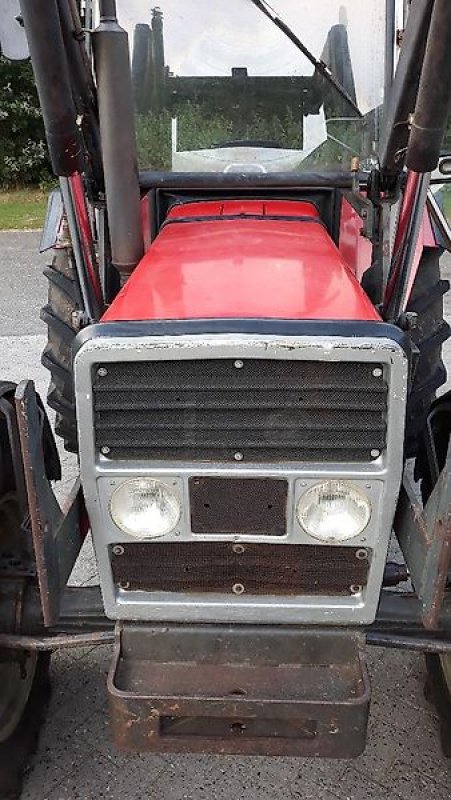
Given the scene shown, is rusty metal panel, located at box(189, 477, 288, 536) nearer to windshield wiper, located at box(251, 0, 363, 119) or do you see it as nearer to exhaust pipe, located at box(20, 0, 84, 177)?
exhaust pipe, located at box(20, 0, 84, 177)

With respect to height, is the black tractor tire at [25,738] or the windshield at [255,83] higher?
the windshield at [255,83]

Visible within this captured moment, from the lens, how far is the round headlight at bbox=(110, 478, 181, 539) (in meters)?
2.03

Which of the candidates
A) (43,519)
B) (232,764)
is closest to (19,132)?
(232,764)

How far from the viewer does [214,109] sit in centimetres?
307

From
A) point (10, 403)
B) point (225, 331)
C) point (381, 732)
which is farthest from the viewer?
point (381, 732)

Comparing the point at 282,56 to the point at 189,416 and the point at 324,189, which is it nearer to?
the point at 324,189

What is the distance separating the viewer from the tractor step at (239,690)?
1998mm

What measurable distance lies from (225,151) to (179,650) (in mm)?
1698

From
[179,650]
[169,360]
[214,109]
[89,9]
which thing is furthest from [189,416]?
[89,9]

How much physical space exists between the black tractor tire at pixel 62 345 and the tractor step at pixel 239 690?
1375mm

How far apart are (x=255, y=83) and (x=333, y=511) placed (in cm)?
167

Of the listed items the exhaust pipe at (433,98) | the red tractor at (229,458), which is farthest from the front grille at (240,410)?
the exhaust pipe at (433,98)

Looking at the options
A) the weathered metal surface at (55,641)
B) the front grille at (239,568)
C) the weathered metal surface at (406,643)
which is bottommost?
the weathered metal surface at (55,641)

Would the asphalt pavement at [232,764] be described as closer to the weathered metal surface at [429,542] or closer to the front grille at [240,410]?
the weathered metal surface at [429,542]
